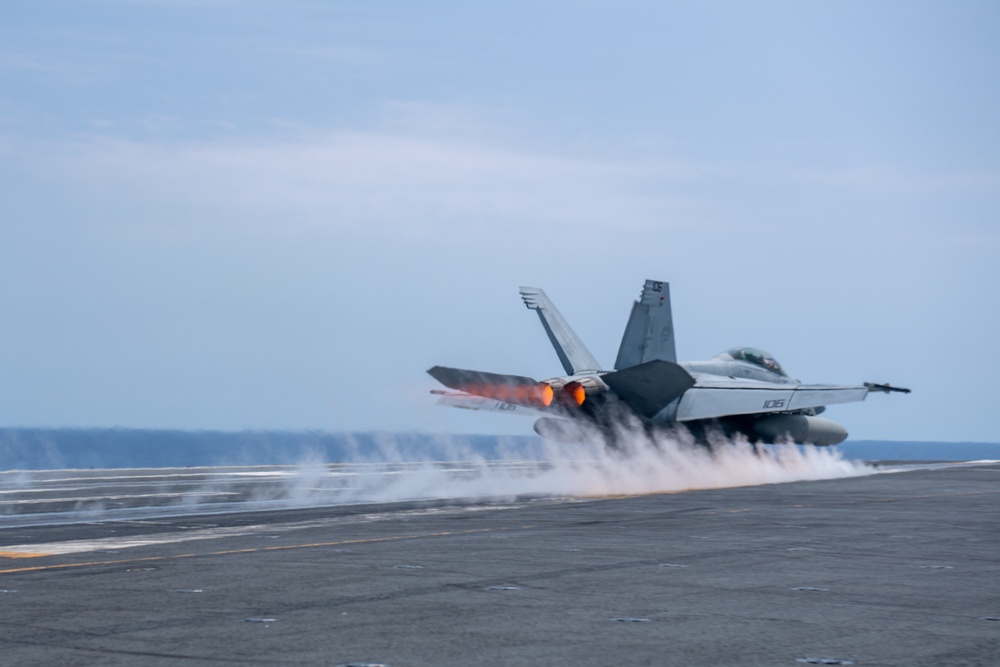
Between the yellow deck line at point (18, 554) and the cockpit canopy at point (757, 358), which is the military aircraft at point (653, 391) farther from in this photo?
the yellow deck line at point (18, 554)

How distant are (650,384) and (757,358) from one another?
10.4m

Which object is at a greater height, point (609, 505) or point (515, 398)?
point (515, 398)

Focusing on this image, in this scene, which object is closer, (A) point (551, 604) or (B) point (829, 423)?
(A) point (551, 604)

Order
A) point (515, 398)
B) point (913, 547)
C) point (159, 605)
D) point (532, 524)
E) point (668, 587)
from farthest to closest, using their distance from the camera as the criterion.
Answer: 1. point (515, 398)
2. point (532, 524)
3. point (913, 547)
4. point (668, 587)
5. point (159, 605)

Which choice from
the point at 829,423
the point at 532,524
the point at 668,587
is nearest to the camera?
the point at 668,587

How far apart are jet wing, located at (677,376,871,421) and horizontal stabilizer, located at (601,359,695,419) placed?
258 centimetres

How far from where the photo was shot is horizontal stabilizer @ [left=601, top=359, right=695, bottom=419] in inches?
1216

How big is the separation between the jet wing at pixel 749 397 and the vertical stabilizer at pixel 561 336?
3317 millimetres

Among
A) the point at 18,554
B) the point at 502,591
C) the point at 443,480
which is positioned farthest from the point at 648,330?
the point at 502,591

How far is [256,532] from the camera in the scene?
19281 mm

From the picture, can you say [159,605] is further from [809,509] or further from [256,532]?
[809,509]

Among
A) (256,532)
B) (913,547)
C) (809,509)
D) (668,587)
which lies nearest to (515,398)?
(809,509)

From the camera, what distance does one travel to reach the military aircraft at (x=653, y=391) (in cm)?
3150

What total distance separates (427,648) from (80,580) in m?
5.83
